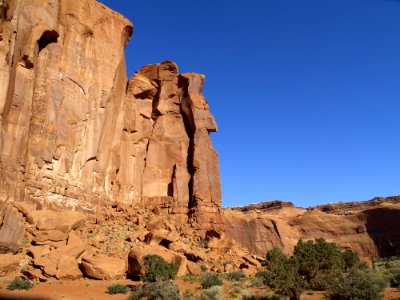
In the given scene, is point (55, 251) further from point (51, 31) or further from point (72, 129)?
point (51, 31)

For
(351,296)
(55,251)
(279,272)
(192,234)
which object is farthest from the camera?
(192,234)

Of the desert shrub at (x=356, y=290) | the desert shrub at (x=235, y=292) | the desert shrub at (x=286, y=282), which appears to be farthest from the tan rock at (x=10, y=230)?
the desert shrub at (x=356, y=290)

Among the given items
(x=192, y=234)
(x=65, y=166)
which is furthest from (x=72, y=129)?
(x=192, y=234)

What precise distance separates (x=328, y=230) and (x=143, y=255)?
46154mm

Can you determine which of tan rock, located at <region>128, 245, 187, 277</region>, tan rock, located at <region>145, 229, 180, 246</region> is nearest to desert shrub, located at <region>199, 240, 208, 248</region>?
tan rock, located at <region>145, 229, 180, 246</region>

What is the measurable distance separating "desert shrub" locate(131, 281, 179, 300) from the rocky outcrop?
1568 inches

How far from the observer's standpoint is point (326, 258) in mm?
23969

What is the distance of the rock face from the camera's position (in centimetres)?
2741

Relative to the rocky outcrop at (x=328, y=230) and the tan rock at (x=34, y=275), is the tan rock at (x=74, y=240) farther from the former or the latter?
the rocky outcrop at (x=328, y=230)

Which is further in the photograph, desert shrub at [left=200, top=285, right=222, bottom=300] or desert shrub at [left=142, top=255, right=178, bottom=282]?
desert shrub at [left=142, top=255, right=178, bottom=282]

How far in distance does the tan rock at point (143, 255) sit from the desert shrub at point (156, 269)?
1.17m

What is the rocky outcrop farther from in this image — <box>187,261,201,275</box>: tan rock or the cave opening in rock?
the cave opening in rock

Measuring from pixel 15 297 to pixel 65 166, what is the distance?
14.5 m

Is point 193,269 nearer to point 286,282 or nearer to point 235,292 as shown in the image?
point 235,292
